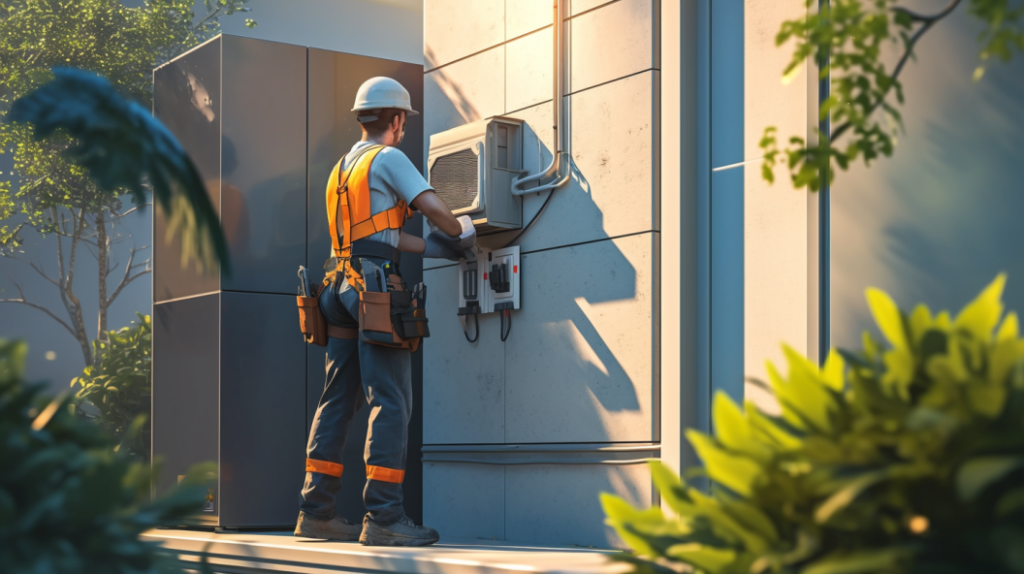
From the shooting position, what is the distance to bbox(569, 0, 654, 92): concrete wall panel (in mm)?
4871

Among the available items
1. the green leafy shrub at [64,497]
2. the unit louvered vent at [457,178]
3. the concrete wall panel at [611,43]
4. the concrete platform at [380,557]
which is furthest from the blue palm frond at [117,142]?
the unit louvered vent at [457,178]

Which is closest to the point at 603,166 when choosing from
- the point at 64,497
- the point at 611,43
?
the point at 611,43

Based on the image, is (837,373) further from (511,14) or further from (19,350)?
(511,14)

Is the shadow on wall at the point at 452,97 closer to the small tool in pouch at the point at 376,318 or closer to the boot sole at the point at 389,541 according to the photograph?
the small tool in pouch at the point at 376,318

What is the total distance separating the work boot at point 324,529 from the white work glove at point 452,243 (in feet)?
4.27

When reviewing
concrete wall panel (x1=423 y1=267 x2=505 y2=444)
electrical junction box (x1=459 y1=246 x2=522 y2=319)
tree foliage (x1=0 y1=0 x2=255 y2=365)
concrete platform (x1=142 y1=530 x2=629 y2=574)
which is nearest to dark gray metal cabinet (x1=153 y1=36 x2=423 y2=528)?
concrete wall panel (x1=423 y1=267 x2=505 y2=444)

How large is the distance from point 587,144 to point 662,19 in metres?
0.66

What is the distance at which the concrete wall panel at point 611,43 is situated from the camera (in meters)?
4.87

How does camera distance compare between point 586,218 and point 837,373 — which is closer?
point 837,373

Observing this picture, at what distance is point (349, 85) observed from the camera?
6547mm

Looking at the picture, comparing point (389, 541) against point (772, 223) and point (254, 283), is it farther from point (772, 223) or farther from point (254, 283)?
point (254, 283)

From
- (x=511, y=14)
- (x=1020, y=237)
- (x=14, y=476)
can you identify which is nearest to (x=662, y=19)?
(x=511, y=14)

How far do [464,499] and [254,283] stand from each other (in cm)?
167

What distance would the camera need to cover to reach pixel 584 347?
5.06 m
